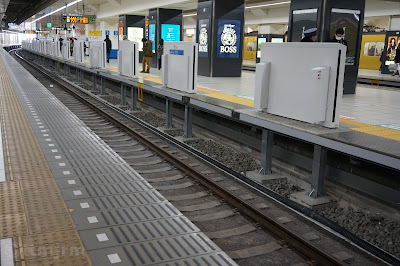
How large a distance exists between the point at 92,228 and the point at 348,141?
282cm

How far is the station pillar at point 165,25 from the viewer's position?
19.4m

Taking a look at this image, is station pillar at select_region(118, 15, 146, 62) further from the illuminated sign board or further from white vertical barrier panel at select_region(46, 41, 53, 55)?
white vertical barrier panel at select_region(46, 41, 53, 55)

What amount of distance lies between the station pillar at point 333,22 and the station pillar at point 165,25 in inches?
380

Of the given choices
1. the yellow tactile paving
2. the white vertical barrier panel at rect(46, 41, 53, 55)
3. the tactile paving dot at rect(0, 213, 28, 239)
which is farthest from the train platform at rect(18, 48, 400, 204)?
the white vertical barrier panel at rect(46, 41, 53, 55)

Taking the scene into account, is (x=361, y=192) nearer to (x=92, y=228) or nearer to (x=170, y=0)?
(x=92, y=228)

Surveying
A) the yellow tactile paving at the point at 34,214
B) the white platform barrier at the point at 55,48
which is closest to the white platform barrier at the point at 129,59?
the yellow tactile paving at the point at 34,214

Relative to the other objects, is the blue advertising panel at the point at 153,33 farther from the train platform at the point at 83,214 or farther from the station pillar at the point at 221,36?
the train platform at the point at 83,214

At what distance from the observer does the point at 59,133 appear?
805 centimetres

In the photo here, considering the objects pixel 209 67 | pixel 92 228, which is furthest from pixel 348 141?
pixel 209 67

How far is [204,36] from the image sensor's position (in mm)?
15500

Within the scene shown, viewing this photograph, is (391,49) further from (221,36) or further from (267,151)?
(267,151)

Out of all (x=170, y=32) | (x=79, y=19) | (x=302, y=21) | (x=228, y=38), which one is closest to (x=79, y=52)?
(x=170, y=32)

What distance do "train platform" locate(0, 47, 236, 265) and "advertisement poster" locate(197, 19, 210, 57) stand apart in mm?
9031

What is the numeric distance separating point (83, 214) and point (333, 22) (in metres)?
→ 8.12
